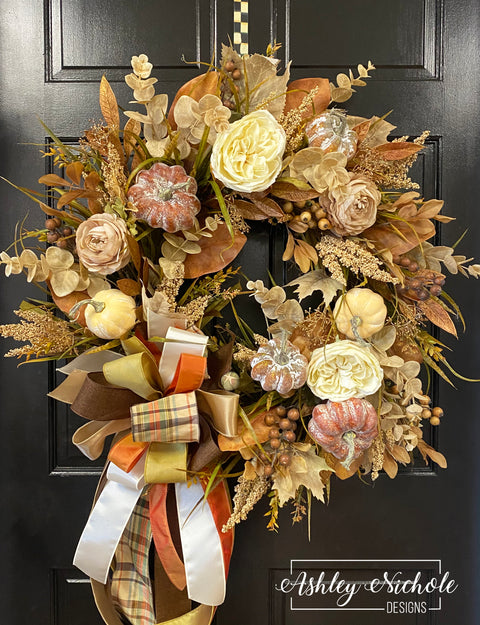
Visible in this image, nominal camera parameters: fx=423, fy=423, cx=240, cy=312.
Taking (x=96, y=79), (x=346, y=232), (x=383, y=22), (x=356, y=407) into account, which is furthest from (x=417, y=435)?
(x=96, y=79)

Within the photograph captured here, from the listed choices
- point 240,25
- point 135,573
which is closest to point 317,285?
point 240,25

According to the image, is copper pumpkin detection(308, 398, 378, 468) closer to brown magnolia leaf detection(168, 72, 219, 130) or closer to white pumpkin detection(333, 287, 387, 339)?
white pumpkin detection(333, 287, 387, 339)

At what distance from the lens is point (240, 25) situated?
38.3 inches

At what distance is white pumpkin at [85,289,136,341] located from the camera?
768mm

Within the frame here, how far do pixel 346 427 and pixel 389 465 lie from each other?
0.22m

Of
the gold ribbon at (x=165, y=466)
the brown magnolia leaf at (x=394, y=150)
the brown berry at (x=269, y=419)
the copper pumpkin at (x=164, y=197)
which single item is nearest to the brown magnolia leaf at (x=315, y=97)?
the brown magnolia leaf at (x=394, y=150)

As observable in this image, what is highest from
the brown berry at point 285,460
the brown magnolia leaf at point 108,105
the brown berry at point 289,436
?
the brown magnolia leaf at point 108,105

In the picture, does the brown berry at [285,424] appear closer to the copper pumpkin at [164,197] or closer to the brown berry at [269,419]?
the brown berry at [269,419]

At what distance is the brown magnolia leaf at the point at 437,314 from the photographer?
87 cm

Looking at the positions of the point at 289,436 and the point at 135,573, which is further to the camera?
the point at 135,573

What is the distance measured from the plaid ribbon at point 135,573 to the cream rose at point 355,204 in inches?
27.3

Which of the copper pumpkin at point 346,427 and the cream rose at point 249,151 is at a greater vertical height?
the cream rose at point 249,151

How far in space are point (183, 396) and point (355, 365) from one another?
0.32 meters

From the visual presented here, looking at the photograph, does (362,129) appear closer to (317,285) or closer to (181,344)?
(317,285)
